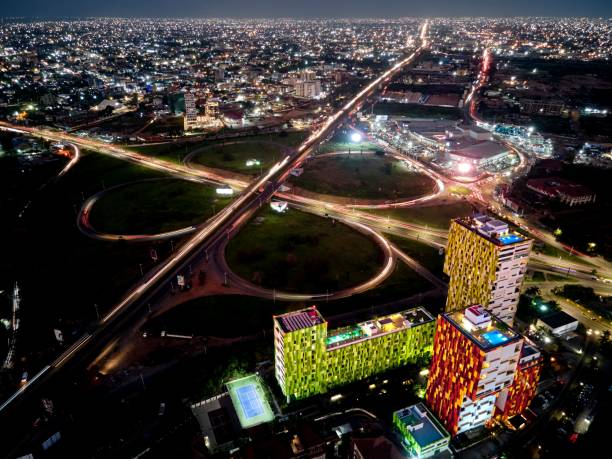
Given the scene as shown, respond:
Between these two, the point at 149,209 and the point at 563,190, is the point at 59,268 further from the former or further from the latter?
the point at 563,190

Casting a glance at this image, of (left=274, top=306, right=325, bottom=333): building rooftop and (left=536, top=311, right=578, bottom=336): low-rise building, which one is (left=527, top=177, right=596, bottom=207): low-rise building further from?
(left=274, top=306, right=325, bottom=333): building rooftop

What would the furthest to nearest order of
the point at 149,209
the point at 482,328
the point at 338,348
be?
the point at 149,209 < the point at 338,348 < the point at 482,328

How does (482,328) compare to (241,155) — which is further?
(241,155)

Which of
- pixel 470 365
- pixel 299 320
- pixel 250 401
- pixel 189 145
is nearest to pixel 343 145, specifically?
pixel 189 145

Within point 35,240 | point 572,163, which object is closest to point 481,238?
point 35,240

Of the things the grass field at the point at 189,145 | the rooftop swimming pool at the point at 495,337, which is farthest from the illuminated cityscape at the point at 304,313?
the grass field at the point at 189,145

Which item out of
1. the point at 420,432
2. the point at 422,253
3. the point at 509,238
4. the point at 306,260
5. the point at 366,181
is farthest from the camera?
the point at 366,181

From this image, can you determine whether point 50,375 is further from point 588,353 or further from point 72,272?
point 588,353
